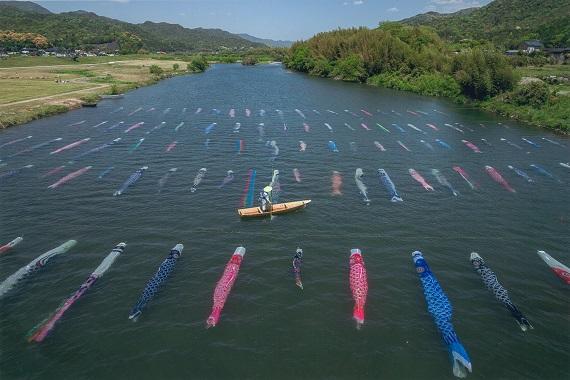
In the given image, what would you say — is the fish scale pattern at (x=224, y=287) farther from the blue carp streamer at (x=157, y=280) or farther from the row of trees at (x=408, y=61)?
the row of trees at (x=408, y=61)

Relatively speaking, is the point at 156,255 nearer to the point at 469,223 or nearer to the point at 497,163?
the point at 469,223

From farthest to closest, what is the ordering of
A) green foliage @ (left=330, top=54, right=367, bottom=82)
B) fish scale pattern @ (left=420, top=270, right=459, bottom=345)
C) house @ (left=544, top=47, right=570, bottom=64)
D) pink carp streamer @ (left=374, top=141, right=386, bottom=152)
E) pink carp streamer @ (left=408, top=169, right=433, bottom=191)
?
green foliage @ (left=330, top=54, right=367, bottom=82) → house @ (left=544, top=47, right=570, bottom=64) → pink carp streamer @ (left=374, top=141, right=386, bottom=152) → pink carp streamer @ (left=408, top=169, right=433, bottom=191) → fish scale pattern @ (left=420, top=270, right=459, bottom=345)

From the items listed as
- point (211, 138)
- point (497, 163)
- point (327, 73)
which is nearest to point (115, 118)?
point (211, 138)

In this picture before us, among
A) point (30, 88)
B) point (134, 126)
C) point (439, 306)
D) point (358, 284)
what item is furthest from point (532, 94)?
point (30, 88)

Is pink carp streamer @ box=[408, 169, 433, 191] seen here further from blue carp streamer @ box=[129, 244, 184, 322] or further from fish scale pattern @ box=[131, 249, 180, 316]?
fish scale pattern @ box=[131, 249, 180, 316]

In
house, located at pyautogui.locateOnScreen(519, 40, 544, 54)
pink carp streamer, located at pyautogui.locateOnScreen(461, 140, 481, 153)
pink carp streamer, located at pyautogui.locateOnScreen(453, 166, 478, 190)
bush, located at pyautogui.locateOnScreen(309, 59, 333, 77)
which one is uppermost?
house, located at pyautogui.locateOnScreen(519, 40, 544, 54)

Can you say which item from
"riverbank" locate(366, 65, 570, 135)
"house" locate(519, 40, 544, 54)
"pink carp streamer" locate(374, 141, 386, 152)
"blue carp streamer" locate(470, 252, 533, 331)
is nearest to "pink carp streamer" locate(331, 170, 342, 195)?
"pink carp streamer" locate(374, 141, 386, 152)

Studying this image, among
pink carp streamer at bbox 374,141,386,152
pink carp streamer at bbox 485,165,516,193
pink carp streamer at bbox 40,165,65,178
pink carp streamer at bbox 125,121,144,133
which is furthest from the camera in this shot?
pink carp streamer at bbox 125,121,144,133
